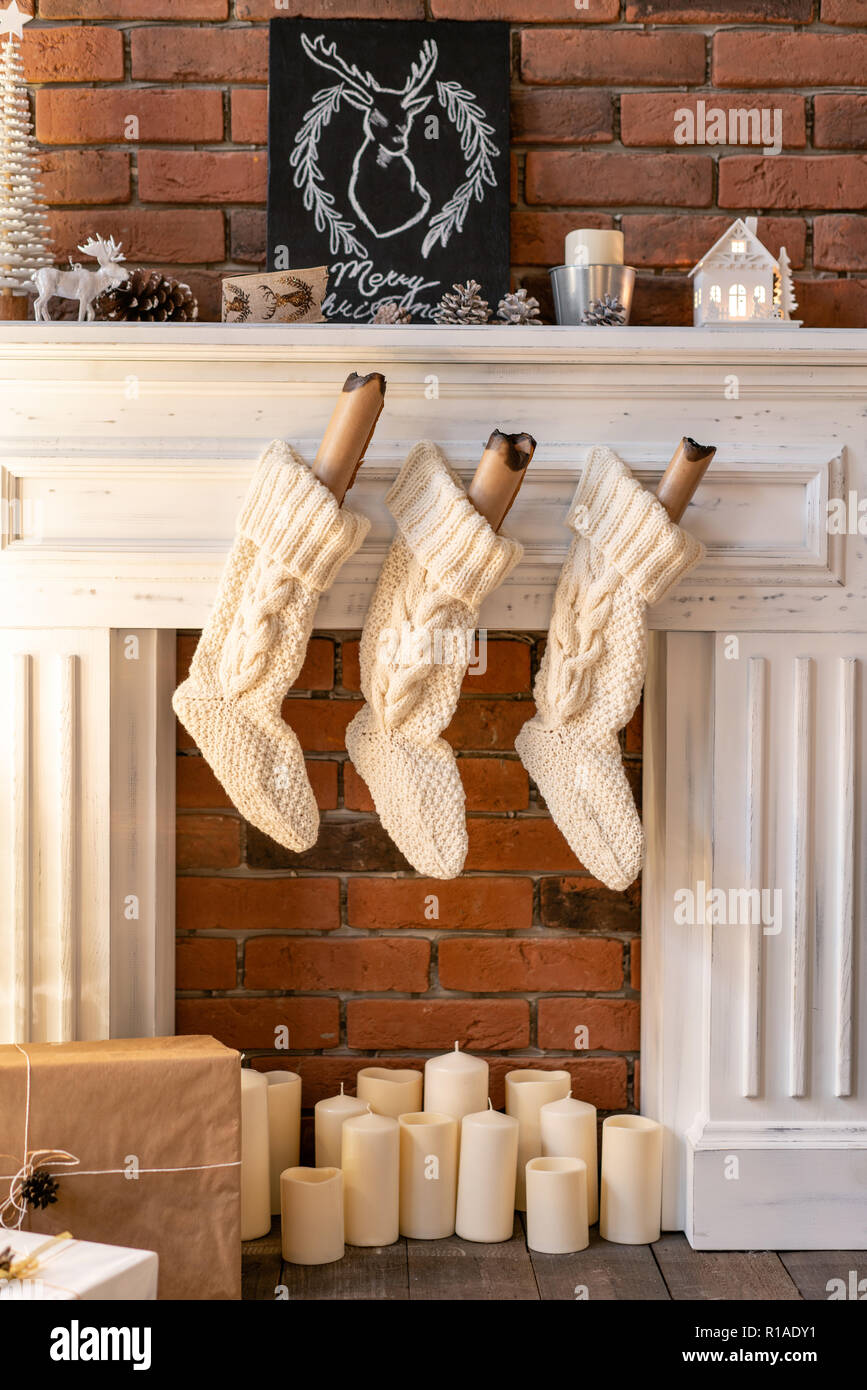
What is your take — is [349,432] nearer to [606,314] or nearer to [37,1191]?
[606,314]

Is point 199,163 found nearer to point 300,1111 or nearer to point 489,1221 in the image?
point 300,1111

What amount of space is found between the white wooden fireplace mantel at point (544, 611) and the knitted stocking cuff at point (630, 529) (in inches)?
1.7

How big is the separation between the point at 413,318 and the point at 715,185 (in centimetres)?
45

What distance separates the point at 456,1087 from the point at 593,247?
1045mm

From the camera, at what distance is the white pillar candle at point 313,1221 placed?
4.40 ft

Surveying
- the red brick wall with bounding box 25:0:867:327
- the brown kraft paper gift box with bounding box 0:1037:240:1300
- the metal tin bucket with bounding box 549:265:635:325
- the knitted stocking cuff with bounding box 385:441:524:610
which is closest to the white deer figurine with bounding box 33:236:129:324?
the red brick wall with bounding box 25:0:867:327

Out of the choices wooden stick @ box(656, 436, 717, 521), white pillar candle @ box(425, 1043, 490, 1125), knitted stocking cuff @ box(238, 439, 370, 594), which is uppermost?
wooden stick @ box(656, 436, 717, 521)

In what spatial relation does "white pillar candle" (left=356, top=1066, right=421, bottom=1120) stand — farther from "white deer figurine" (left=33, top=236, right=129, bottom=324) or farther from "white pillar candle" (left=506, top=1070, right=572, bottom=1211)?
"white deer figurine" (left=33, top=236, right=129, bottom=324)

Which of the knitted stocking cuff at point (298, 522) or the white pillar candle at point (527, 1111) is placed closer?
the knitted stocking cuff at point (298, 522)

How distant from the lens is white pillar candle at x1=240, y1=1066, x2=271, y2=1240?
4.55 feet

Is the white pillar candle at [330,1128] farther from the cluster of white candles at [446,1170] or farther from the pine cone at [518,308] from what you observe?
the pine cone at [518,308]

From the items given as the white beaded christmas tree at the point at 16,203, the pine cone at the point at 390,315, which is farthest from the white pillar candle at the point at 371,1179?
the white beaded christmas tree at the point at 16,203

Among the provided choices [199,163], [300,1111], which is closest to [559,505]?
[199,163]

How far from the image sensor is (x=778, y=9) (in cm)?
158
